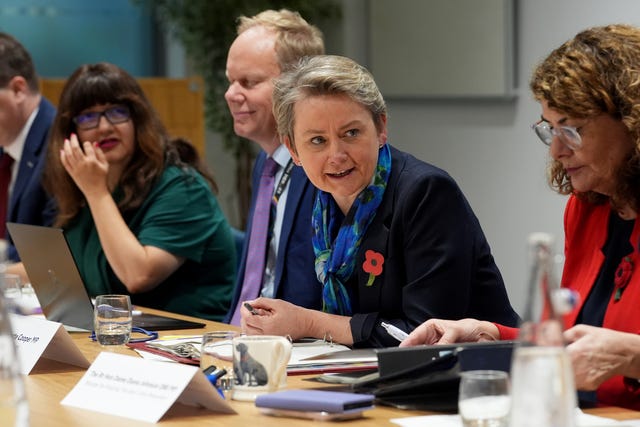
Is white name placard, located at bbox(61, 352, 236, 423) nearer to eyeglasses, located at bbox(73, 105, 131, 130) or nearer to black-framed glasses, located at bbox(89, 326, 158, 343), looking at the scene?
black-framed glasses, located at bbox(89, 326, 158, 343)

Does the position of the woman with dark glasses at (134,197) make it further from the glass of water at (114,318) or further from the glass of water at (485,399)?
the glass of water at (485,399)

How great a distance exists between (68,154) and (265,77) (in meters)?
0.73

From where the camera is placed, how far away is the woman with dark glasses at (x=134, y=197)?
11.9 ft

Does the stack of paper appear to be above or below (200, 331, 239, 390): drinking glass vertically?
below

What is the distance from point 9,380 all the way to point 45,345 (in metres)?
0.97

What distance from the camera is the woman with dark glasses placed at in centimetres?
362

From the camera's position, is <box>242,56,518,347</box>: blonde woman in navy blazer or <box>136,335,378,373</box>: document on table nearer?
<box>136,335,378,373</box>: document on table

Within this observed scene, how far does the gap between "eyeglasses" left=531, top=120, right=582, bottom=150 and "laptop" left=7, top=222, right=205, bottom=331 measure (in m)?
1.15

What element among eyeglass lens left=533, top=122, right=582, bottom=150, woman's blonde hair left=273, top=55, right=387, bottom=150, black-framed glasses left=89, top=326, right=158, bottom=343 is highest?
woman's blonde hair left=273, top=55, right=387, bottom=150

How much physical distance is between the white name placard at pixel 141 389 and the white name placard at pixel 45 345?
32 cm

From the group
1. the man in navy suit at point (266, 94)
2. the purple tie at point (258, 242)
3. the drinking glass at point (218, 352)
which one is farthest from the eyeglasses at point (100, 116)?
the drinking glass at point (218, 352)

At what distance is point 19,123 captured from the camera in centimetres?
453

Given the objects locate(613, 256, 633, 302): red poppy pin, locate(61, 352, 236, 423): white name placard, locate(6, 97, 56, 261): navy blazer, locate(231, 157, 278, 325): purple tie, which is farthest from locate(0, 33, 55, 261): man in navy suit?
locate(613, 256, 633, 302): red poppy pin

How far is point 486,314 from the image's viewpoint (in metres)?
2.66
